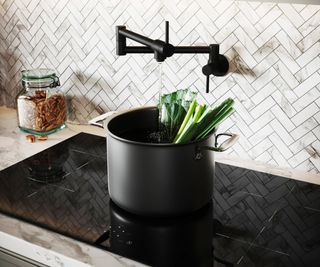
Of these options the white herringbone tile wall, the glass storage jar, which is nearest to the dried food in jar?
the glass storage jar

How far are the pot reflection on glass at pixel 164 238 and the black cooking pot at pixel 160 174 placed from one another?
31 millimetres

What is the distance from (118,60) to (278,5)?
0.59 metres

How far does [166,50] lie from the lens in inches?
42.9

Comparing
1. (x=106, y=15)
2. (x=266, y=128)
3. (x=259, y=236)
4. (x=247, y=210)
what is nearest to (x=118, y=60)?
(x=106, y=15)

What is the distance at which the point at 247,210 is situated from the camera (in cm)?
117

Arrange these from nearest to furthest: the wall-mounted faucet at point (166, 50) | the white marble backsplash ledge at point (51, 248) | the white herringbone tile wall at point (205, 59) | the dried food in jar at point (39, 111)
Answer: the white marble backsplash ledge at point (51, 248), the wall-mounted faucet at point (166, 50), the white herringbone tile wall at point (205, 59), the dried food in jar at point (39, 111)

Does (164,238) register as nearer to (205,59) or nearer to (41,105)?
(205,59)

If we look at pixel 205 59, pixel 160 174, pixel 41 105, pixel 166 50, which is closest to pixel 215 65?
pixel 205 59

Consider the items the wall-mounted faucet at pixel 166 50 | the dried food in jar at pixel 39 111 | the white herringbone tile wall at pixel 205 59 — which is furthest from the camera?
the dried food in jar at pixel 39 111

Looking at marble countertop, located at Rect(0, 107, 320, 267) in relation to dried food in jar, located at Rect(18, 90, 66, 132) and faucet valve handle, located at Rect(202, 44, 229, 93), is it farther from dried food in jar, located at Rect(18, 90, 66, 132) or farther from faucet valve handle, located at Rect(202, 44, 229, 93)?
dried food in jar, located at Rect(18, 90, 66, 132)

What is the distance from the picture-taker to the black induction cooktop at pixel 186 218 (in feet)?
3.21

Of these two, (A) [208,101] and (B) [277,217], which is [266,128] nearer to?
(A) [208,101]

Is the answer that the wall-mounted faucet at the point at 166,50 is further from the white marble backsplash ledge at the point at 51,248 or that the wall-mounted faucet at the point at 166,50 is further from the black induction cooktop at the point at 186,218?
the white marble backsplash ledge at the point at 51,248

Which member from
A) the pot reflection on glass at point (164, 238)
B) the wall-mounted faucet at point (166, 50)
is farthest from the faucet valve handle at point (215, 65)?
the pot reflection on glass at point (164, 238)
